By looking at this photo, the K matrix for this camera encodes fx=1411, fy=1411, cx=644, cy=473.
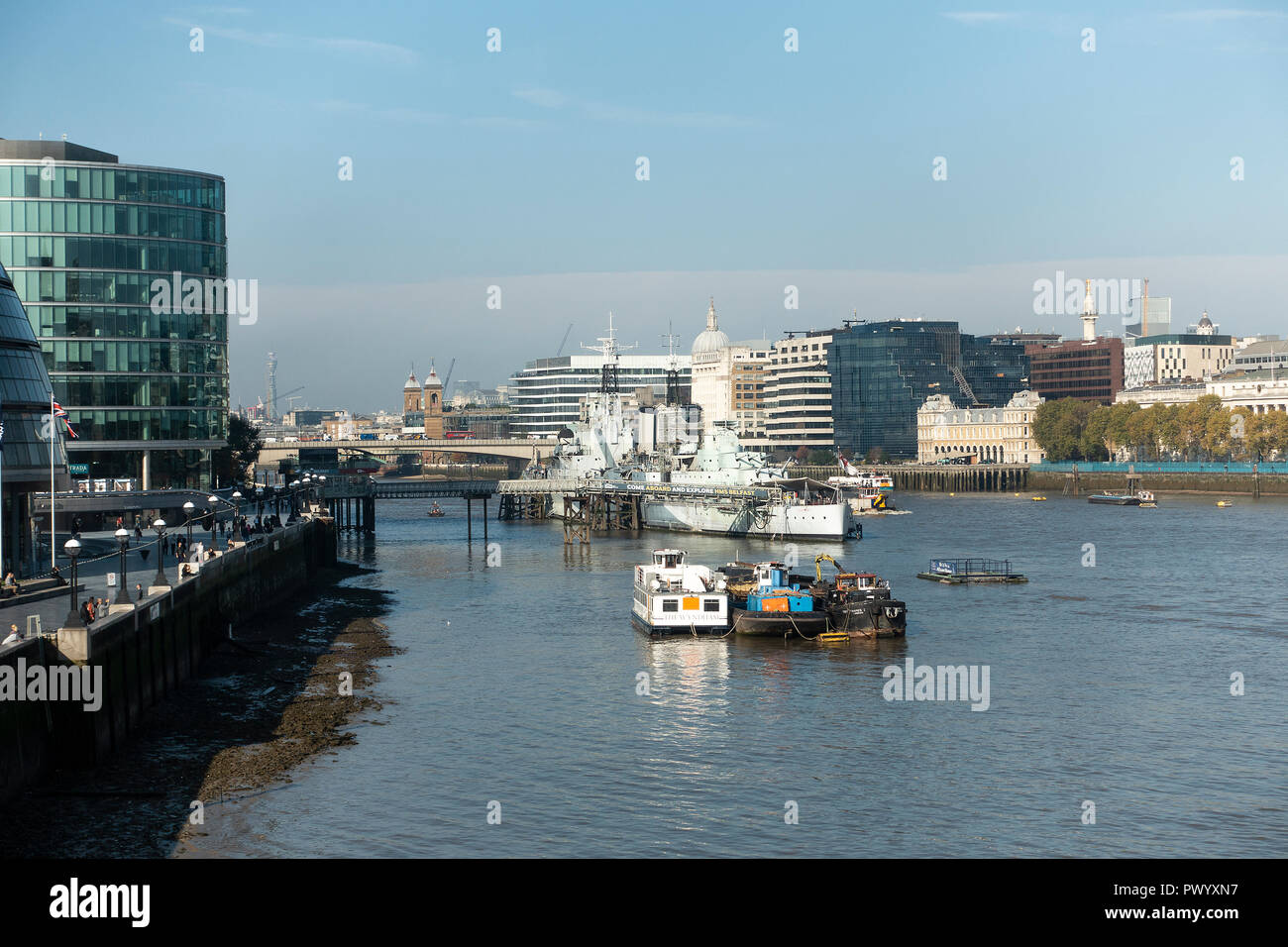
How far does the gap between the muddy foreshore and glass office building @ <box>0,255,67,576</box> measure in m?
8.15

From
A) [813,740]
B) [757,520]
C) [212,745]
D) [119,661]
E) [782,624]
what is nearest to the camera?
[119,661]

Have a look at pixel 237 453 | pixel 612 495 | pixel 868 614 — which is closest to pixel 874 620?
pixel 868 614

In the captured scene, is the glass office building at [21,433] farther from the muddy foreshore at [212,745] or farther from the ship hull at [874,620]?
the ship hull at [874,620]

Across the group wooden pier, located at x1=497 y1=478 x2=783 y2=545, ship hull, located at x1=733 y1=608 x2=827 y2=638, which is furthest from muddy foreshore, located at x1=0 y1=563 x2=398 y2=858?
wooden pier, located at x1=497 y1=478 x2=783 y2=545

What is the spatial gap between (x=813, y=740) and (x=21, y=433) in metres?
31.9

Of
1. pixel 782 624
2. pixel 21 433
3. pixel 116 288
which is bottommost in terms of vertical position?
pixel 782 624

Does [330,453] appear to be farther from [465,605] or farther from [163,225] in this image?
[465,605]

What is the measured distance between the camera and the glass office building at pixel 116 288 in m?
90.9

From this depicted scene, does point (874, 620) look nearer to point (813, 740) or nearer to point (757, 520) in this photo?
point (813, 740)

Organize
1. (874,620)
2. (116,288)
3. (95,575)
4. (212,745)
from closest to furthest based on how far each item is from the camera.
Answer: (212,745) → (95,575) → (874,620) → (116,288)

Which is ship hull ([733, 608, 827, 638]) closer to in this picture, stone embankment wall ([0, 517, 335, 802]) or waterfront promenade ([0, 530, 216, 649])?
stone embankment wall ([0, 517, 335, 802])

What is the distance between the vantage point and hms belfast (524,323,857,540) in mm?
119750

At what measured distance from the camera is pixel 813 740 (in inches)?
1597
